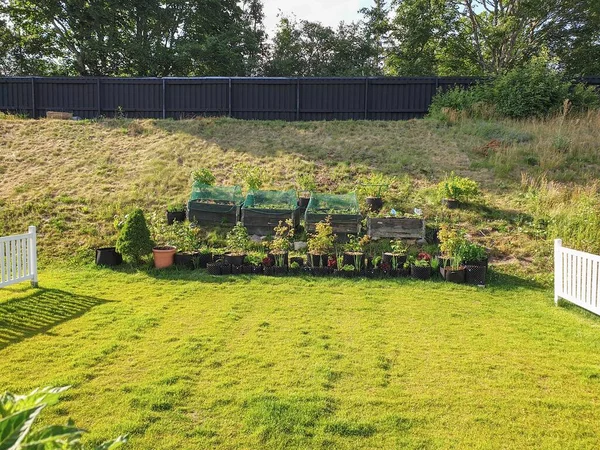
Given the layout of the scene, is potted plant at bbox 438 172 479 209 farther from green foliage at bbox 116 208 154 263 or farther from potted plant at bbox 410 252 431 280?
green foliage at bbox 116 208 154 263

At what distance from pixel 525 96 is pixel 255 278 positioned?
10.6 metres

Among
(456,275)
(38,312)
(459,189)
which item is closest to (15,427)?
(38,312)

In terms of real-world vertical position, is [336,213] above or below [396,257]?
above

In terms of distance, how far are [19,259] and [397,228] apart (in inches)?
226

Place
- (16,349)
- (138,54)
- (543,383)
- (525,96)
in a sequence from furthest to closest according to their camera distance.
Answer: (138,54)
(525,96)
(16,349)
(543,383)

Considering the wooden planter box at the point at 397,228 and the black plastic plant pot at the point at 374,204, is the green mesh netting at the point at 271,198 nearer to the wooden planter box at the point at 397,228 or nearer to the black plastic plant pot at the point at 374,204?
the black plastic plant pot at the point at 374,204

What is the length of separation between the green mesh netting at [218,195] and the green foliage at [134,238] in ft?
6.20

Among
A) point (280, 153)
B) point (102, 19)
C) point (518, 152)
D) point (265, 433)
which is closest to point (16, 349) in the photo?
point (265, 433)

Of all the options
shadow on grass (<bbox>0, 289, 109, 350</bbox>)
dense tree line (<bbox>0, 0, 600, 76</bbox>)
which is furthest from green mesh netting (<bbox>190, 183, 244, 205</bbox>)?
dense tree line (<bbox>0, 0, 600, 76</bbox>)

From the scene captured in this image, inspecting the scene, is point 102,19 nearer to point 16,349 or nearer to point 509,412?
point 16,349

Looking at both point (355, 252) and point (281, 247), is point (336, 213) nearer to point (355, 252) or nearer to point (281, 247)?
point (355, 252)

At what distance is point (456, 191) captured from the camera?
879 cm

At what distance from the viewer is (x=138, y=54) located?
20.5 meters

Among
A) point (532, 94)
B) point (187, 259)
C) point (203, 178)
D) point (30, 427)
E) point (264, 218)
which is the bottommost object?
point (187, 259)
